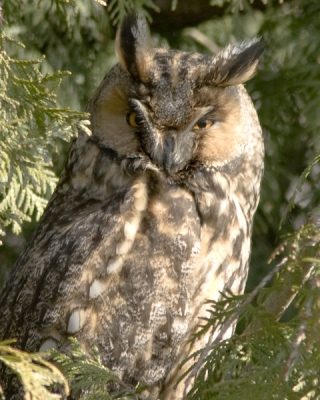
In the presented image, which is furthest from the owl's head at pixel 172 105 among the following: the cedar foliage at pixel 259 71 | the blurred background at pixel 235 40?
the blurred background at pixel 235 40

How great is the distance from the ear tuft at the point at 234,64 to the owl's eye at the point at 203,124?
0.51 feet

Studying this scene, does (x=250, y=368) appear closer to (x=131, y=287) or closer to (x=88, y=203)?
(x=131, y=287)

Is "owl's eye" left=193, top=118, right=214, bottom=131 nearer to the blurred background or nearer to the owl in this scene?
the owl

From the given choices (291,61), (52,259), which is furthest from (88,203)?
(291,61)

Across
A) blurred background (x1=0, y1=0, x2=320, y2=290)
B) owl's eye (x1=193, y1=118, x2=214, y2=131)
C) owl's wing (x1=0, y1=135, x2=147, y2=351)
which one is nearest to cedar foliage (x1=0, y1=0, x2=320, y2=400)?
blurred background (x1=0, y1=0, x2=320, y2=290)

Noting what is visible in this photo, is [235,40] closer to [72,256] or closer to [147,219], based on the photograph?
[147,219]

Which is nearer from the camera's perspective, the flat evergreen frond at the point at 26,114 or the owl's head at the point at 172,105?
the flat evergreen frond at the point at 26,114

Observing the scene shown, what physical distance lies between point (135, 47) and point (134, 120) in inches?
11.9

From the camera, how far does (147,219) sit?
2.54m

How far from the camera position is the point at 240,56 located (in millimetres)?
2818

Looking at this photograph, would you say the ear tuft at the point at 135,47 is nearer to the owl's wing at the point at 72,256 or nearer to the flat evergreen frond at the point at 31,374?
the owl's wing at the point at 72,256

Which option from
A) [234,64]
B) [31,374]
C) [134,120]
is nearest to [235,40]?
[234,64]

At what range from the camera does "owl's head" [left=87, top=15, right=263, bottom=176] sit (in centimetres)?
255

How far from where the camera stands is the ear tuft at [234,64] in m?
2.67
